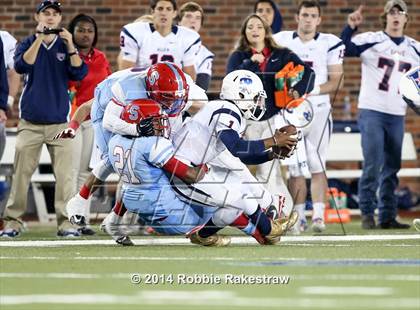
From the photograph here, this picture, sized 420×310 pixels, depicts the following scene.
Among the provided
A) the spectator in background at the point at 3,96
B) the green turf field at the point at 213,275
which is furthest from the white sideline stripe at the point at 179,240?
the spectator in background at the point at 3,96

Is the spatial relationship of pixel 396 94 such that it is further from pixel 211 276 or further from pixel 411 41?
pixel 211 276

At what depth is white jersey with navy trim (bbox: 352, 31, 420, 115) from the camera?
1267cm

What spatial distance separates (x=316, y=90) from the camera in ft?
39.3

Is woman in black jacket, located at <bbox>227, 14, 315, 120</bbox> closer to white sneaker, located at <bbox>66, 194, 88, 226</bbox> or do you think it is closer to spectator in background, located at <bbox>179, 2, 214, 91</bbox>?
spectator in background, located at <bbox>179, 2, 214, 91</bbox>

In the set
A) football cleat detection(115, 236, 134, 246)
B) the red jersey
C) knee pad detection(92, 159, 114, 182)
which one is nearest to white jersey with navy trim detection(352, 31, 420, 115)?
the red jersey

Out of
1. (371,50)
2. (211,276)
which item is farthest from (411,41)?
(211,276)

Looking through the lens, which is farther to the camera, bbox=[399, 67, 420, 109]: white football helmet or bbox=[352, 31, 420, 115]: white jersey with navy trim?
bbox=[352, 31, 420, 115]: white jersey with navy trim

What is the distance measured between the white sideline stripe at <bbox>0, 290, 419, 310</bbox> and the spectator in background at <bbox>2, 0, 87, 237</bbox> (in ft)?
17.3

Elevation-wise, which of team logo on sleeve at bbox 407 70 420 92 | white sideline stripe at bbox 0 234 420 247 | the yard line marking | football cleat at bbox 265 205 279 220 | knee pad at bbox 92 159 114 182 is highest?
team logo on sleeve at bbox 407 70 420 92

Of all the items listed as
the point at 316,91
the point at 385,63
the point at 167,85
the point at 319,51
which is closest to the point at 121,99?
the point at 167,85

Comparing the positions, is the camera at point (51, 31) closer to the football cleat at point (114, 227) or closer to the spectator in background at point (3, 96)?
the spectator in background at point (3, 96)

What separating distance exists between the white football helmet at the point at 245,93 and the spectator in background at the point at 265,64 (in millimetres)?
1738

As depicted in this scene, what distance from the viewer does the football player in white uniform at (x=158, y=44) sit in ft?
38.9

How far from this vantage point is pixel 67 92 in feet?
37.9
